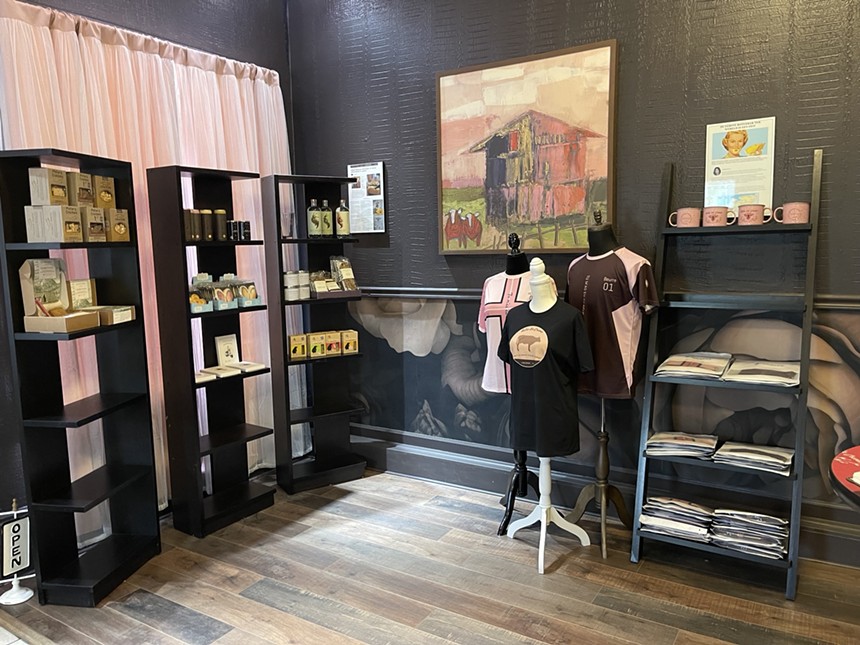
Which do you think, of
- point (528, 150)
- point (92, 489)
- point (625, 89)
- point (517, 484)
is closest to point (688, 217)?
point (625, 89)

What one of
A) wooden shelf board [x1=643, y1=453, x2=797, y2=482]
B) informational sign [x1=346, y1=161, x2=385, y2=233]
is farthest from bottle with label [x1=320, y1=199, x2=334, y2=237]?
wooden shelf board [x1=643, y1=453, x2=797, y2=482]

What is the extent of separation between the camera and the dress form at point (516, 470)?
3.02m

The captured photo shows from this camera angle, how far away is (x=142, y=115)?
10.2ft

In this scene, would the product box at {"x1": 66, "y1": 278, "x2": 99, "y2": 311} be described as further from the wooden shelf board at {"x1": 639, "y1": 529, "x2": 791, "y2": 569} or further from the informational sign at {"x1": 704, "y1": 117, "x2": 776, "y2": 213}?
the informational sign at {"x1": 704, "y1": 117, "x2": 776, "y2": 213}

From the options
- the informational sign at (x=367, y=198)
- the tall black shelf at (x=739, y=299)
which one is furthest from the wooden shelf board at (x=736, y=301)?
the informational sign at (x=367, y=198)

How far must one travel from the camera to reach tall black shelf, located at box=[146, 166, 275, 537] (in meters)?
2.98

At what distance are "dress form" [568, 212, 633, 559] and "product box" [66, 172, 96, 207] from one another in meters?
2.15

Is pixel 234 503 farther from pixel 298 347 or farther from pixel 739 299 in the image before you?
pixel 739 299

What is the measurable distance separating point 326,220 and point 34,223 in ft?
5.01

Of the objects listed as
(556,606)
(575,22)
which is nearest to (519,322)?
(556,606)

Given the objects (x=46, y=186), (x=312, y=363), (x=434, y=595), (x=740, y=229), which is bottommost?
(x=434, y=595)

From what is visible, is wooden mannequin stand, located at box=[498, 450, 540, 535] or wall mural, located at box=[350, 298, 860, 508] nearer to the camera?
wall mural, located at box=[350, 298, 860, 508]

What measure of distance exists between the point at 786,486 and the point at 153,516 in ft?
9.48

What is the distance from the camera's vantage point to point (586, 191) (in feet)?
10.2
